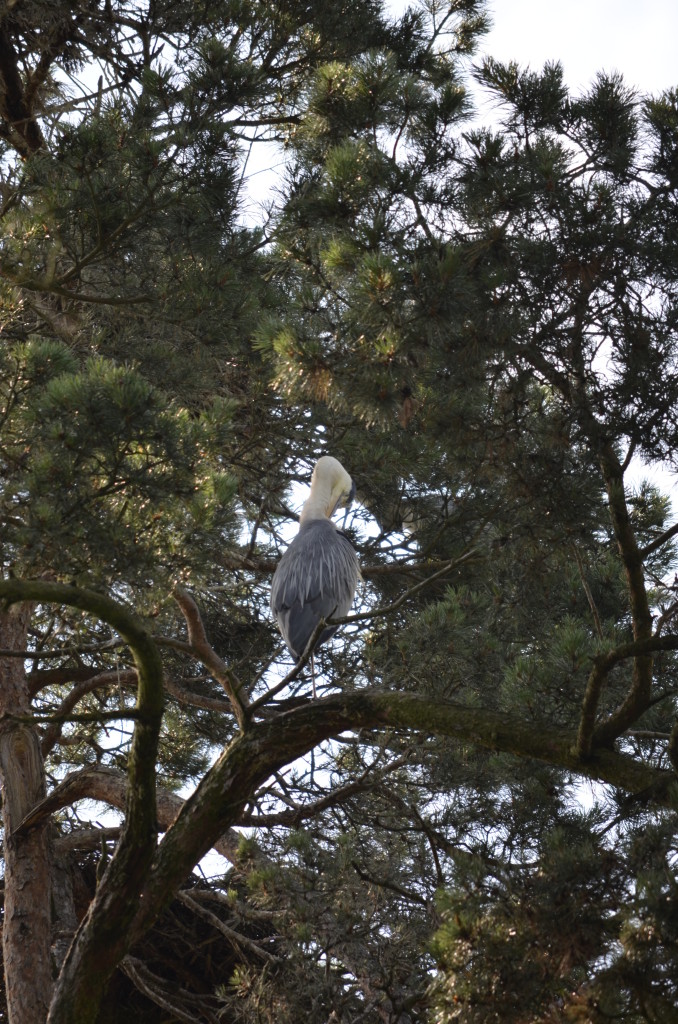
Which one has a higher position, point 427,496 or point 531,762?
point 427,496

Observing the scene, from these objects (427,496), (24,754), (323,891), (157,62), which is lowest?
(323,891)

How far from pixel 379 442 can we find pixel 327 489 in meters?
0.34

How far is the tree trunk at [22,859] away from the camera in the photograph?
4305 millimetres

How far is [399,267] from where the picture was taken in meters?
2.85

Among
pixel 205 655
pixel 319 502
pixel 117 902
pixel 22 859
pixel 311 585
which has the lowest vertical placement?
pixel 117 902

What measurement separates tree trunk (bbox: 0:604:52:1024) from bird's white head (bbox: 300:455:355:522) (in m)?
1.37

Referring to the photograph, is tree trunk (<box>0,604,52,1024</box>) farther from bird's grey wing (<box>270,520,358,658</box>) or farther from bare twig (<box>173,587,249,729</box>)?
bird's grey wing (<box>270,520,358,658</box>)

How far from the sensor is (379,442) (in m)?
5.15

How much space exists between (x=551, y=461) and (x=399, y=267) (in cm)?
66

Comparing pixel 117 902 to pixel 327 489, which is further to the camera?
pixel 327 489

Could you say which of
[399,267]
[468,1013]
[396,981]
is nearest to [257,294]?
[399,267]

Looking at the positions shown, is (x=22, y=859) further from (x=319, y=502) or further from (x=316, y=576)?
(x=319, y=502)

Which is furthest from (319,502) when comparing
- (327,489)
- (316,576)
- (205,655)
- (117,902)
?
(117,902)

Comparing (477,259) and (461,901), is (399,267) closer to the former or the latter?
(477,259)
